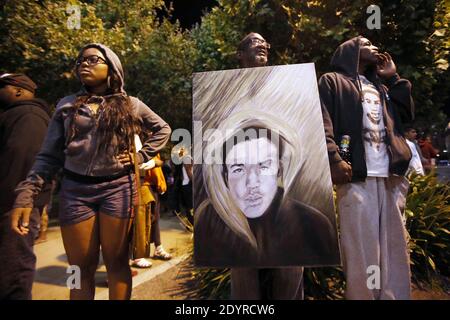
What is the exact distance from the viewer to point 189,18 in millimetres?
12688

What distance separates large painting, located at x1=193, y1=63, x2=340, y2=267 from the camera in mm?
1615

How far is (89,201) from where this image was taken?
70.1 inches

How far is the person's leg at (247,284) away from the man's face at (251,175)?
1.22ft

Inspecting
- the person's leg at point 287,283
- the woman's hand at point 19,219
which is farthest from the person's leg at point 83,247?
the person's leg at point 287,283

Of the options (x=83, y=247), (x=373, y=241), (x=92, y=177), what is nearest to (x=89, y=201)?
(x=92, y=177)

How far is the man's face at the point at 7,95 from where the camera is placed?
253 cm

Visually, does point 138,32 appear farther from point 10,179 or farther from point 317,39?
point 10,179

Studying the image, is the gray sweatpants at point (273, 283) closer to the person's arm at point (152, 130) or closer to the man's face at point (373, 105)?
the person's arm at point (152, 130)

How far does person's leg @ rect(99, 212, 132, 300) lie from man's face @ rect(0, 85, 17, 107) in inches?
58.8

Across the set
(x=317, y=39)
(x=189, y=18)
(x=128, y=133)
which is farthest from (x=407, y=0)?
(x=189, y=18)

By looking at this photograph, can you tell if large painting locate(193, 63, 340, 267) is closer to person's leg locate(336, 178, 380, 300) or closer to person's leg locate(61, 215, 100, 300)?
person's leg locate(336, 178, 380, 300)

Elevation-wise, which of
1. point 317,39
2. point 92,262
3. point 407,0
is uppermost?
point 407,0

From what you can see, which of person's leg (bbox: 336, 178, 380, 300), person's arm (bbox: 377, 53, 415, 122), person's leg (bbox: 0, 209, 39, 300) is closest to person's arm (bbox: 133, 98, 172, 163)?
person's leg (bbox: 0, 209, 39, 300)

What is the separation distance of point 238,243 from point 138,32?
335 inches
